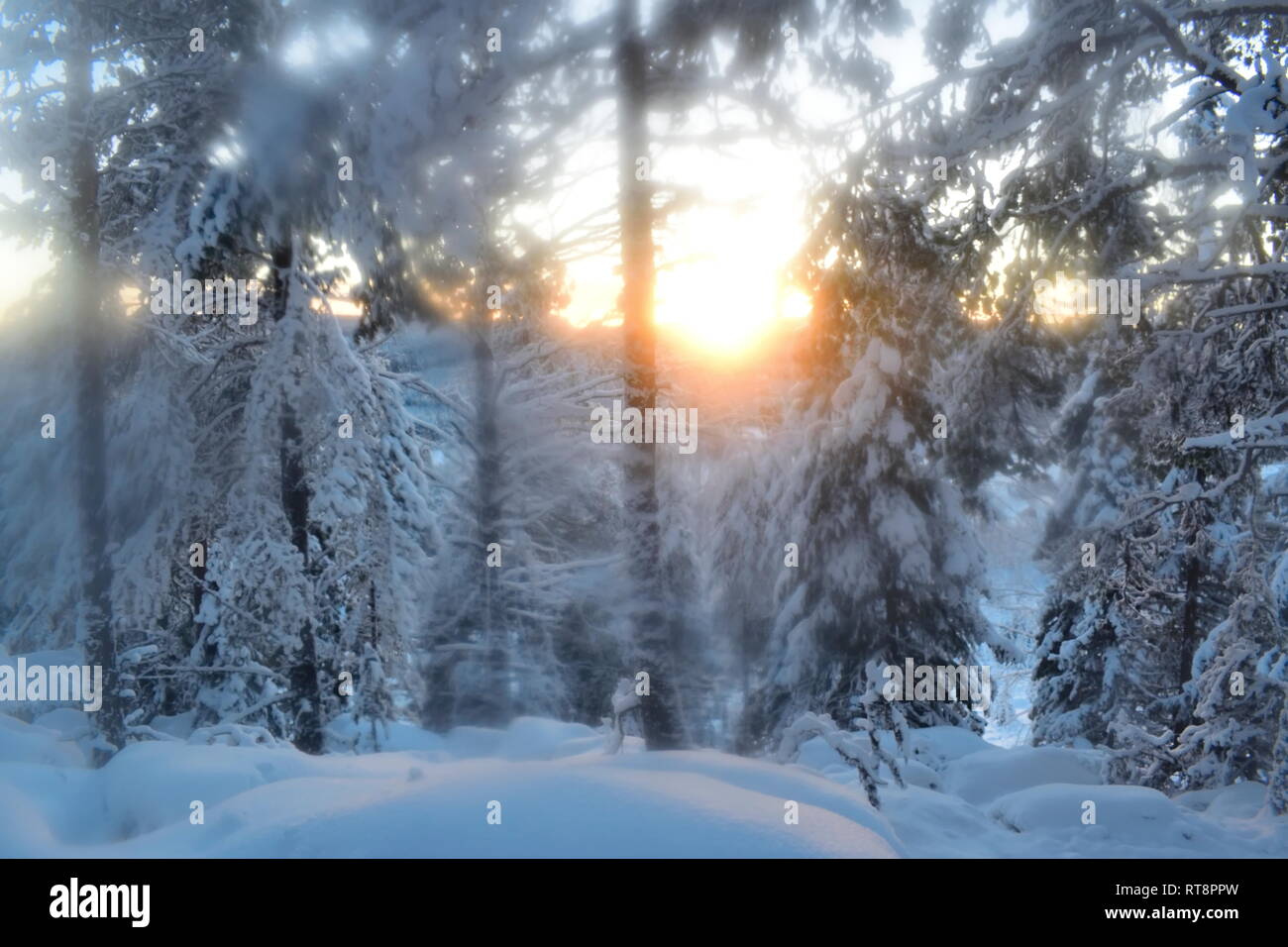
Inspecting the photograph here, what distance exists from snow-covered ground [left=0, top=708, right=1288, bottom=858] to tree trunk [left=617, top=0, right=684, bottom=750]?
4.26 ft

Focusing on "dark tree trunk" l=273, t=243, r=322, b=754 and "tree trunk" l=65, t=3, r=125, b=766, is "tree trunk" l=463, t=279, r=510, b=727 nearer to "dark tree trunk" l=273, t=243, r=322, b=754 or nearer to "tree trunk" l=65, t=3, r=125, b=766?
"dark tree trunk" l=273, t=243, r=322, b=754

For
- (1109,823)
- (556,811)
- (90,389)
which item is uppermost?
(90,389)

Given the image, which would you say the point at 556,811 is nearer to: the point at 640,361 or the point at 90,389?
the point at 640,361

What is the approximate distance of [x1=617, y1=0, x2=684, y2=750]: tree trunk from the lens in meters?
7.55

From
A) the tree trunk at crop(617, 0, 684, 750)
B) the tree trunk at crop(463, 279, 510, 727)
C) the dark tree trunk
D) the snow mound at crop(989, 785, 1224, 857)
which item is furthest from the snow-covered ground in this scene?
the tree trunk at crop(463, 279, 510, 727)

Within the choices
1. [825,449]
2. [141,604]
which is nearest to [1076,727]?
[825,449]

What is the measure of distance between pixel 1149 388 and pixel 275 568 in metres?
10.4

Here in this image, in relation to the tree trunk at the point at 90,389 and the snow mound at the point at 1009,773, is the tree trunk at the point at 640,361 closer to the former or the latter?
the snow mound at the point at 1009,773

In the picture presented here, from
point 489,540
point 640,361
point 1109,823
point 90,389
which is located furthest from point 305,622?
point 1109,823

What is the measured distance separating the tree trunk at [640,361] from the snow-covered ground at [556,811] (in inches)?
51.2

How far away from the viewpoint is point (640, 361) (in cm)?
763

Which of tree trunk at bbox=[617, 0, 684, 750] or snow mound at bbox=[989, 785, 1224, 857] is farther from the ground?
tree trunk at bbox=[617, 0, 684, 750]

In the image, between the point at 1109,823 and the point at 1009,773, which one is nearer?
the point at 1109,823

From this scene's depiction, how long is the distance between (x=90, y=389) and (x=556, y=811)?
8650 mm
